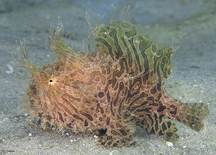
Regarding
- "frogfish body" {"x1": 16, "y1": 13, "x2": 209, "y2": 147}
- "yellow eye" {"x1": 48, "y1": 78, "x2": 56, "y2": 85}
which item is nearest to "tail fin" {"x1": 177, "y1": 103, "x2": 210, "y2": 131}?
"frogfish body" {"x1": 16, "y1": 13, "x2": 209, "y2": 147}

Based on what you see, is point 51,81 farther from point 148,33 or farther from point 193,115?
point 148,33

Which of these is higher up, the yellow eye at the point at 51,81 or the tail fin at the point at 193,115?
the yellow eye at the point at 51,81

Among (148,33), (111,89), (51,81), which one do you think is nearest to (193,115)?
(111,89)

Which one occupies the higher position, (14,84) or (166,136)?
(14,84)

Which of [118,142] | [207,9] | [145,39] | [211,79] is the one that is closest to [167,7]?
[207,9]

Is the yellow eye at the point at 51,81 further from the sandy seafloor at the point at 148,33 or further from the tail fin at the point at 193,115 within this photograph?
the tail fin at the point at 193,115

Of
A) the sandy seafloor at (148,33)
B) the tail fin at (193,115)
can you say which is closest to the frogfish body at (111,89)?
the tail fin at (193,115)

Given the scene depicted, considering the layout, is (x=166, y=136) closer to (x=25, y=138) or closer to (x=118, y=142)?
(x=118, y=142)
